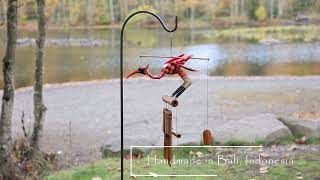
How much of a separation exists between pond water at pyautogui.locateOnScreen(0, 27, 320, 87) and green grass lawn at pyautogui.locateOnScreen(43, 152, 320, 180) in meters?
8.48

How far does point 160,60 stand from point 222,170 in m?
11.1

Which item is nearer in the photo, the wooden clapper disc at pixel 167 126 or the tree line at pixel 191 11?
the wooden clapper disc at pixel 167 126

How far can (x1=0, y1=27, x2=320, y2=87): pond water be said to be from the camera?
15258 millimetres

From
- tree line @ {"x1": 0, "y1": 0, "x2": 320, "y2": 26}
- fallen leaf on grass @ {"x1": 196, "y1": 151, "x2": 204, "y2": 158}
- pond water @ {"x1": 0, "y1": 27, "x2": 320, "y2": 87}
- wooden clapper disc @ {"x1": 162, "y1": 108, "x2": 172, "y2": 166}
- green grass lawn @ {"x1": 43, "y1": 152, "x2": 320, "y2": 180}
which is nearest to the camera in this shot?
wooden clapper disc @ {"x1": 162, "y1": 108, "x2": 172, "y2": 166}

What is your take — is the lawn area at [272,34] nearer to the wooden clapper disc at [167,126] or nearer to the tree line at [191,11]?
the tree line at [191,11]

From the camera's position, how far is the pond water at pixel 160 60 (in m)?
15.3

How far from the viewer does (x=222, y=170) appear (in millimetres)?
4605

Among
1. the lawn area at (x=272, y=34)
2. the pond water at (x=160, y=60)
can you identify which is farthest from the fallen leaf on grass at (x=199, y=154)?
the lawn area at (x=272, y=34)

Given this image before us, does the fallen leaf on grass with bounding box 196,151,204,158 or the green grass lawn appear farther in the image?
the fallen leaf on grass with bounding box 196,151,204,158

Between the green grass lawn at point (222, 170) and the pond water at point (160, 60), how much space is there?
8.48 metres

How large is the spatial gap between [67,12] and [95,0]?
1.47 metres

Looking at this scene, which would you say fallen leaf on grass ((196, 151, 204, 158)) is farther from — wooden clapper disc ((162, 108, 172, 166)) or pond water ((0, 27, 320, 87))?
pond water ((0, 27, 320, 87))

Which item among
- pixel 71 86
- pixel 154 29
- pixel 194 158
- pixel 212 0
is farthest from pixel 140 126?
pixel 212 0

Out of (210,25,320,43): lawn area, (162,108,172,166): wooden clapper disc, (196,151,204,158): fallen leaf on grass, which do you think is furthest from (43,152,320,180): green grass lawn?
(210,25,320,43): lawn area
